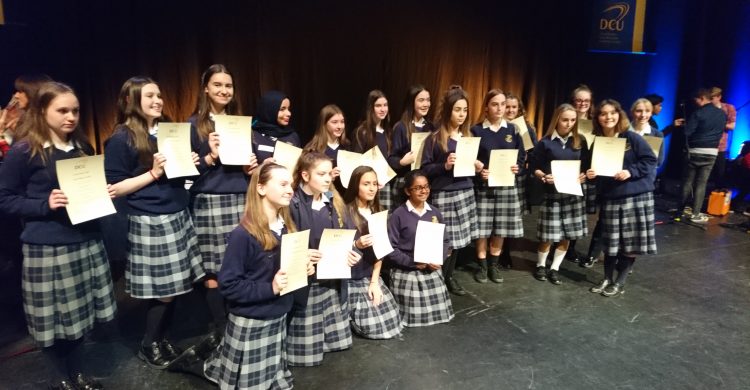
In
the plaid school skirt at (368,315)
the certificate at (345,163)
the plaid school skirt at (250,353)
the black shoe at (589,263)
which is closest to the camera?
the plaid school skirt at (250,353)

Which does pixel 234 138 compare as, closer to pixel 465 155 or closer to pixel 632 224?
pixel 465 155

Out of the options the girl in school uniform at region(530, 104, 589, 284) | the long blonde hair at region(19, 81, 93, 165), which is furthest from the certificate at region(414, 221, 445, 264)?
the long blonde hair at region(19, 81, 93, 165)

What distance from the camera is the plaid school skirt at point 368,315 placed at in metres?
2.98

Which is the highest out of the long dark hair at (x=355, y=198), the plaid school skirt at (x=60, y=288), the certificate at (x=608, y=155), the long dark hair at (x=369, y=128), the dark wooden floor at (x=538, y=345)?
the long dark hair at (x=369, y=128)

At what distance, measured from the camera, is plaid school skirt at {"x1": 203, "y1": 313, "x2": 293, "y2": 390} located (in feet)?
7.30

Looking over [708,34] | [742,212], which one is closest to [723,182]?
[742,212]

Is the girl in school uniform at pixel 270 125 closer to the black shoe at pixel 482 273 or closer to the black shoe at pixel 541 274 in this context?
the black shoe at pixel 482 273

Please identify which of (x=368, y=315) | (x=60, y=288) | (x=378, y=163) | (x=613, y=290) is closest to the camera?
(x=60, y=288)

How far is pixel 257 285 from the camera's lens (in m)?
2.15

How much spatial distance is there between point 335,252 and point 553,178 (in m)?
1.83

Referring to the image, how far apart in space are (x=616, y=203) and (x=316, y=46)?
2.85 metres

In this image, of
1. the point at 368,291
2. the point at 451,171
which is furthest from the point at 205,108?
the point at 451,171

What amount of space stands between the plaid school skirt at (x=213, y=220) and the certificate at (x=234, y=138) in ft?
0.73

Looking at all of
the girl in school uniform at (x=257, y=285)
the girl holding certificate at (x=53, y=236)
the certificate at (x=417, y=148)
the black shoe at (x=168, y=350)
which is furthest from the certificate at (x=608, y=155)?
the girl holding certificate at (x=53, y=236)
